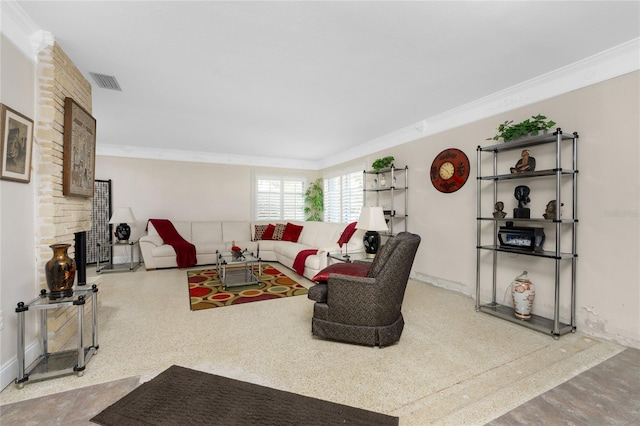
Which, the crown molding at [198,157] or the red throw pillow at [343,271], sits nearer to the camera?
the red throw pillow at [343,271]

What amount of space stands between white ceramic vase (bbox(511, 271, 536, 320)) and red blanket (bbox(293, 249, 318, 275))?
291 cm

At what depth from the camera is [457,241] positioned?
13.8 feet

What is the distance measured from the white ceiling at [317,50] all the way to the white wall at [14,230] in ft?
1.63

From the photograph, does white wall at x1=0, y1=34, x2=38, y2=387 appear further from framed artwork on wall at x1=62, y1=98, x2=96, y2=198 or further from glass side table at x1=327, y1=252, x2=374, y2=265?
glass side table at x1=327, y1=252, x2=374, y2=265

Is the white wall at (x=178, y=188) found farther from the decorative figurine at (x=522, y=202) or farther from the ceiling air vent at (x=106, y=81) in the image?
the decorative figurine at (x=522, y=202)

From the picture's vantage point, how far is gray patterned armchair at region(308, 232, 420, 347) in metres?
2.52

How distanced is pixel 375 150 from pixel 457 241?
2.50m

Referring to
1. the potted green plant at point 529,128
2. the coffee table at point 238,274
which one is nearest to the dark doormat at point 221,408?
the coffee table at point 238,274

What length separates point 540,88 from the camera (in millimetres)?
3203

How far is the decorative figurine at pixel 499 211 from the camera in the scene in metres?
3.43

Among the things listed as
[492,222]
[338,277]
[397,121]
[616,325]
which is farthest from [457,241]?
[338,277]

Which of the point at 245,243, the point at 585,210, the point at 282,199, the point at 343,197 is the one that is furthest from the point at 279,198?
the point at 585,210

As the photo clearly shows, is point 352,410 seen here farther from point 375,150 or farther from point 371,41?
point 375,150

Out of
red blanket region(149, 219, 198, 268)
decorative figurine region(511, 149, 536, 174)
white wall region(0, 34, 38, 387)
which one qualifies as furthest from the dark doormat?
red blanket region(149, 219, 198, 268)
